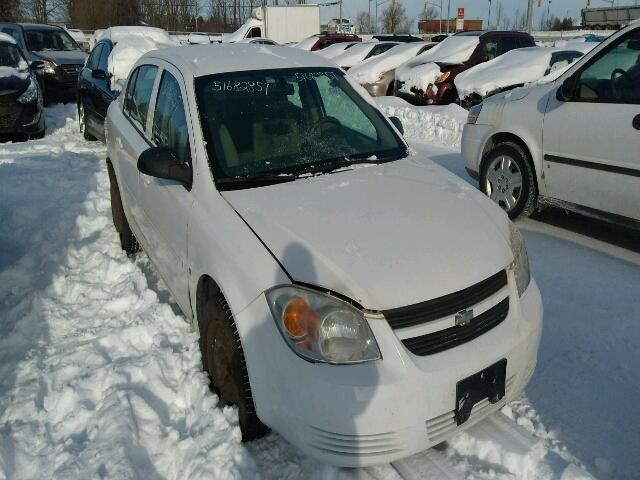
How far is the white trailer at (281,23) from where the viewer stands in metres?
32.0

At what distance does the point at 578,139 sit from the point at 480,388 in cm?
300

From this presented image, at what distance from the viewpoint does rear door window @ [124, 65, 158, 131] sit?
160 inches

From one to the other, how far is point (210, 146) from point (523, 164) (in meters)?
3.19

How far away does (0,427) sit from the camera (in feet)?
9.00

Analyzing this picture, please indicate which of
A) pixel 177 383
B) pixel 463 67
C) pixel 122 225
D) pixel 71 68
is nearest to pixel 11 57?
pixel 71 68

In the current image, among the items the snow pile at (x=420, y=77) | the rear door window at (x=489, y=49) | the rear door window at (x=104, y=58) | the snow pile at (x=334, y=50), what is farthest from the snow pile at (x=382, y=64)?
the rear door window at (x=104, y=58)

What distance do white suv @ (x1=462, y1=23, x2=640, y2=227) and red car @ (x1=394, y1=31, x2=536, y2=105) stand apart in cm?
689

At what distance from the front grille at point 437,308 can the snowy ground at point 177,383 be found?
0.68 m

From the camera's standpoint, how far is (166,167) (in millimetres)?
3031

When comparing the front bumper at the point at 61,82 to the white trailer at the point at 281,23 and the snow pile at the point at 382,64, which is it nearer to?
the snow pile at the point at 382,64

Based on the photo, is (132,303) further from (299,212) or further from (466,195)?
(466,195)

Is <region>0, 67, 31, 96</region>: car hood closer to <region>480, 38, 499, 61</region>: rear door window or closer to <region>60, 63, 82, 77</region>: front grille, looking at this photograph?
<region>60, 63, 82, 77</region>: front grille

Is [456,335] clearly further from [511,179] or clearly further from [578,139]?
[511,179]

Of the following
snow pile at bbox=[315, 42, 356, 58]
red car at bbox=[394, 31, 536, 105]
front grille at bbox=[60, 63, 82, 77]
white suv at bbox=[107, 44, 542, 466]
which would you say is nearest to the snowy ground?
white suv at bbox=[107, 44, 542, 466]
